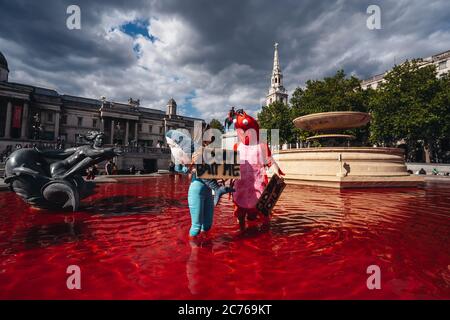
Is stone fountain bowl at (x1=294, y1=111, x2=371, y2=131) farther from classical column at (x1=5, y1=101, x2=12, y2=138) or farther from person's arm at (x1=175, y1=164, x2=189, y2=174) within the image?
classical column at (x1=5, y1=101, x2=12, y2=138)

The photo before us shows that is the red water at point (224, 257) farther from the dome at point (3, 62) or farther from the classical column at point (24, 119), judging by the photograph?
the dome at point (3, 62)

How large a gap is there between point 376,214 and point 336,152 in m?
6.80

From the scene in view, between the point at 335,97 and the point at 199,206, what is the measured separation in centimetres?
3747

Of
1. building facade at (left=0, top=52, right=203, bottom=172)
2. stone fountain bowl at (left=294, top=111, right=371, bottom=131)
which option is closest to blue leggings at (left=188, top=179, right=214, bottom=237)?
stone fountain bowl at (left=294, top=111, right=371, bottom=131)

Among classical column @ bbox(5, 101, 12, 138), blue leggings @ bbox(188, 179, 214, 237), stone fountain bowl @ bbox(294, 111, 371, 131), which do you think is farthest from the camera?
classical column @ bbox(5, 101, 12, 138)

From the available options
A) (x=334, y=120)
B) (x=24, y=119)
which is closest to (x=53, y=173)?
(x=334, y=120)

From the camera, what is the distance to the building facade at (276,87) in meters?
70.6

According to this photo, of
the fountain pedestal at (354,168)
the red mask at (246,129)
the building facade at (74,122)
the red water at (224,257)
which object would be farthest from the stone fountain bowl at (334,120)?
the building facade at (74,122)

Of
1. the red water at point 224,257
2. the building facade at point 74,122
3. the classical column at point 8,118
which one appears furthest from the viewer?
the classical column at point 8,118

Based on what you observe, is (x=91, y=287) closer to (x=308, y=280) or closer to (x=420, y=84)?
(x=308, y=280)

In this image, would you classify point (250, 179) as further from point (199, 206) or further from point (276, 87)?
point (276, 87)

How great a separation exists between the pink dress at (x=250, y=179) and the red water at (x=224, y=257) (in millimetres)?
567

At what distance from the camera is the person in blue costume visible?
11.5 ft

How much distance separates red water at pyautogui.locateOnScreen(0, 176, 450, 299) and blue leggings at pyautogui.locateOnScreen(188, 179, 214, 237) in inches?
9.3
